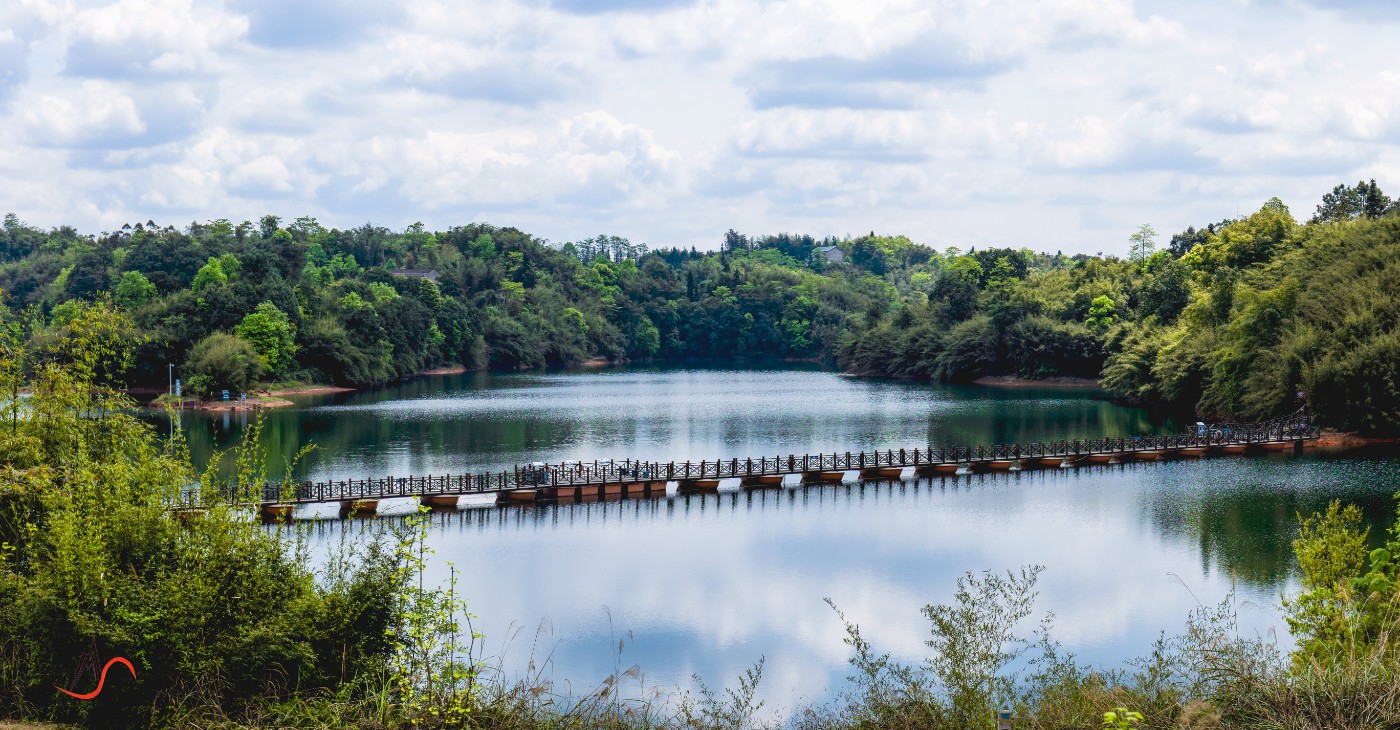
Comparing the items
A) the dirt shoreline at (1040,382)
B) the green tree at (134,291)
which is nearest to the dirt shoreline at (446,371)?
the green tree at (134,291)

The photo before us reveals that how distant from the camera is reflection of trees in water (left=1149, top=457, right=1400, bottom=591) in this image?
2578cm

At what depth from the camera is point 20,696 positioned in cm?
1286

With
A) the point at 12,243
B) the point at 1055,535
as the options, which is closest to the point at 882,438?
the point at 1055,535

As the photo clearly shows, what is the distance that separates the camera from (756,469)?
38625 mm

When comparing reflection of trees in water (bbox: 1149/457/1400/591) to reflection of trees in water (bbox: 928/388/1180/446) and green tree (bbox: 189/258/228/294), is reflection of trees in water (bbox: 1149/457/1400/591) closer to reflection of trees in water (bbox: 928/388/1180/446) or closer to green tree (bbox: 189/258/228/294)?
reflection of trees in water (bbox: 928/388/1180/446)

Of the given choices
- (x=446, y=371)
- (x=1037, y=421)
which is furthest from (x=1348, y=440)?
(x=446, y=371)

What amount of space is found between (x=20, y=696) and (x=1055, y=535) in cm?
2246

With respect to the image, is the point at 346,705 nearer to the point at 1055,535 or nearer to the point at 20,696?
the point at 20,696

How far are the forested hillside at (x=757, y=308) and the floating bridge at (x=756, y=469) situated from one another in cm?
400

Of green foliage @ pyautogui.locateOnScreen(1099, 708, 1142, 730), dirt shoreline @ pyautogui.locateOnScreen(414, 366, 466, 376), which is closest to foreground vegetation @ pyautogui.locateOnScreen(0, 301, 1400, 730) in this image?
green foliage @ pyautogui.locateOnScreen(1099, 708, 1142, 730)

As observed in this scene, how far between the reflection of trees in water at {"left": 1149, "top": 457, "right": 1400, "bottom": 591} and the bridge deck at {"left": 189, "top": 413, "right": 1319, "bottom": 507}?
2748 millimetres

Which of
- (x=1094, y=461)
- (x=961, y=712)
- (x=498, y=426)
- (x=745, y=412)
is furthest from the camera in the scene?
(x=745, y=412)

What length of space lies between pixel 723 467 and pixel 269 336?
38449 millimetres

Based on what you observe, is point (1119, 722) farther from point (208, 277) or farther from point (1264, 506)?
point (208, 277)
